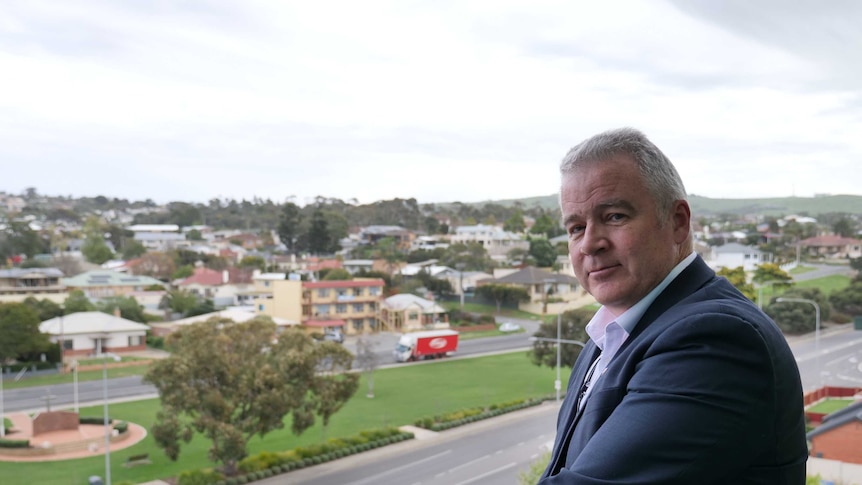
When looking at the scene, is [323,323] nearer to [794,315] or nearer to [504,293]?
[504,293]

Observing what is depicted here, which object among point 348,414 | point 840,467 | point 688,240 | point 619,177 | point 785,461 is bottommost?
point 348,414

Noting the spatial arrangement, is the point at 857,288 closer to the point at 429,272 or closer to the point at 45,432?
the point at 429,272

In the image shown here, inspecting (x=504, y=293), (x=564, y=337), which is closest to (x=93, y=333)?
(x=564, y=337)

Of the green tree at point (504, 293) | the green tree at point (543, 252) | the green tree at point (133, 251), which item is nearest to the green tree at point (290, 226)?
the green tree at point (133, 251)

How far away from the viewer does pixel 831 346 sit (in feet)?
97.5

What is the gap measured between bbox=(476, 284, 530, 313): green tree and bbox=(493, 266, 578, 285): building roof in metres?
0.58

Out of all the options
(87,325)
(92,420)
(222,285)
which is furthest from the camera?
(222,285)

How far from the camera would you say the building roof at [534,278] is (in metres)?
46.0

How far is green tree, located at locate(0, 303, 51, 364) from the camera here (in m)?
28.8

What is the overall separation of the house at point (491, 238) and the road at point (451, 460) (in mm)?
45105

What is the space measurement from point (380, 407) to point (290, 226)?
44170mm

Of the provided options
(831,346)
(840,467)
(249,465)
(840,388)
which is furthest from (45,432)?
(831,346)

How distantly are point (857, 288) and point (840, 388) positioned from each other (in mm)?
17927

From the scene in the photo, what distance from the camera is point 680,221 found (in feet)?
4.59
